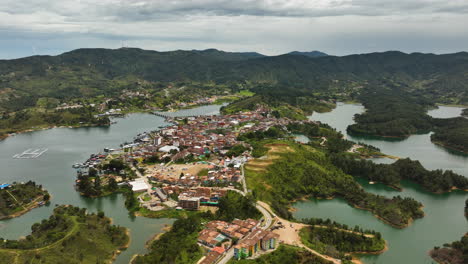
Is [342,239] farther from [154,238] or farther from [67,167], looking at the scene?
[67,167]

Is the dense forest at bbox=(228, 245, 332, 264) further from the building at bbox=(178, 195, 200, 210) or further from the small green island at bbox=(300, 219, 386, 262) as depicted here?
the building at bbox=(178, 195, 200, 210)

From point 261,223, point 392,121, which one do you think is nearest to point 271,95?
point 392,121

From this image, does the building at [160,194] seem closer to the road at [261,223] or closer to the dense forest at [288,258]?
the road at [261,223]

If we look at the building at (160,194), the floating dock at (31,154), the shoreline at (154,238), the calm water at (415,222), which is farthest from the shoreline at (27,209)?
the calm water at (415,222)

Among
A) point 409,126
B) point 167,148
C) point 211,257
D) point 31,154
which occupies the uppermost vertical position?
point 211,257

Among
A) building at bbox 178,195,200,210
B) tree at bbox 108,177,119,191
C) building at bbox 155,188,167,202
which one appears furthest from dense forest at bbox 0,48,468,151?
building at bbox 178,195,200,210

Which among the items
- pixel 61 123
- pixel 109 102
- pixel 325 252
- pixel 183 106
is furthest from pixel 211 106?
pixel 325 252
